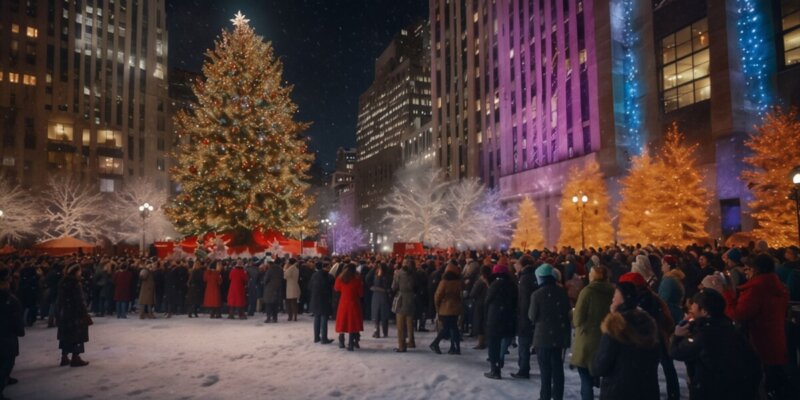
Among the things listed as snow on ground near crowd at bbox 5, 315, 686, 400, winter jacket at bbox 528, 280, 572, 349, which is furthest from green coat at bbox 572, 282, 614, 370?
snow on ground near crowd at bbox 5, 315, 686, 400

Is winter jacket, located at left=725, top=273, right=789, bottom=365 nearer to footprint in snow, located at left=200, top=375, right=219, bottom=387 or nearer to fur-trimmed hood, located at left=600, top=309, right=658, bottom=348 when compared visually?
fur-trimmed hood, located at left=600, top=309, right=658, bottom=348

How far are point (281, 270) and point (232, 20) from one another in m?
15.4

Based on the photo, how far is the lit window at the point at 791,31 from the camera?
2861 cm

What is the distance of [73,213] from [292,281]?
167ft

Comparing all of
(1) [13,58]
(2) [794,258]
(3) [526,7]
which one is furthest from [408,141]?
(2) [794,258]

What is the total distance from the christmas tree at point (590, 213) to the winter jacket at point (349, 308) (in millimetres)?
30295

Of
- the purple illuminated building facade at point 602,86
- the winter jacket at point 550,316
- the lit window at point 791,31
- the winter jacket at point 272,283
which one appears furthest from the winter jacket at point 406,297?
the lit window at point 791,31

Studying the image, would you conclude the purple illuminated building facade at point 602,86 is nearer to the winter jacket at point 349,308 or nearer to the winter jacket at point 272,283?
the winter jacket at point 272,283

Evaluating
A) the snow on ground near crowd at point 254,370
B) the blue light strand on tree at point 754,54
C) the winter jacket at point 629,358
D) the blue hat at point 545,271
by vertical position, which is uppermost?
the blue light strand on tree at point 754,54

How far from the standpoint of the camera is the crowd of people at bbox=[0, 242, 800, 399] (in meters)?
4.38

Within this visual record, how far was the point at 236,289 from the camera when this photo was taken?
17.5m

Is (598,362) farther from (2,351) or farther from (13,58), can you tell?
(13,58)

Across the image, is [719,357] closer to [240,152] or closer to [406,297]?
[406,297]

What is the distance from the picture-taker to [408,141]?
112812 mm
